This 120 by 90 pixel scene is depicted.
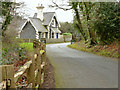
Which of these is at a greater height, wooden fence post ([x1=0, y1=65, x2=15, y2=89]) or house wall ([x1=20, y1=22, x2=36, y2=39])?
house wall ([x1=20, y1=22, x2=36, y2=39])

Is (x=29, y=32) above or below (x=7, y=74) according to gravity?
above

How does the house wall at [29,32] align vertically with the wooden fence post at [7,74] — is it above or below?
above

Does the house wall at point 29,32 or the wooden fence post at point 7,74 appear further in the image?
the house wall at point 29,32

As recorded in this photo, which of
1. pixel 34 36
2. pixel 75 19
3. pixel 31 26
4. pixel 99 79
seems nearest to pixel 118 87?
pixel 99 79

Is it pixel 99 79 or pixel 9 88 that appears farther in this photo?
pixel 99 79

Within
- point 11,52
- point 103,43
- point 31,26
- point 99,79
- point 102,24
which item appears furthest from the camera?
point 103,43

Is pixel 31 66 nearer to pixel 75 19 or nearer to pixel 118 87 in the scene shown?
pixel 118 87

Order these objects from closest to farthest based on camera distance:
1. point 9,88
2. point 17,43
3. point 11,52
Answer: point 9,88 < point 11,52 < point 17,43

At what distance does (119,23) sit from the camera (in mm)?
9234

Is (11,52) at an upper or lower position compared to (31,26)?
lower

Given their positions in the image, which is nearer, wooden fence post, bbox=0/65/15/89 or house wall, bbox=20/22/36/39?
wooden fence post, bbox=0/65/15/89

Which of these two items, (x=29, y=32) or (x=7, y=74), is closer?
(x=7, y=74)

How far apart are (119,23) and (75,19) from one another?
9.76m

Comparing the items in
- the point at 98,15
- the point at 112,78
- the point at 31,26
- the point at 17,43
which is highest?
the point at 98,15
